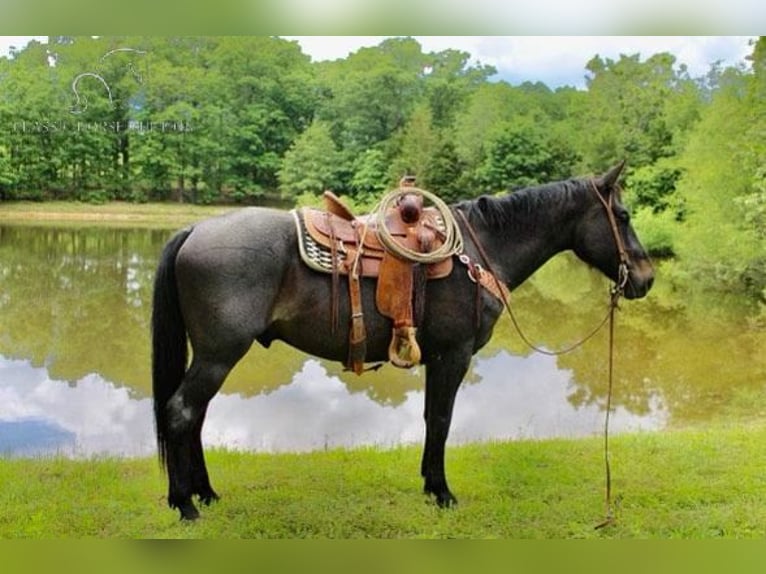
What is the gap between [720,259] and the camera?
47.0 feet

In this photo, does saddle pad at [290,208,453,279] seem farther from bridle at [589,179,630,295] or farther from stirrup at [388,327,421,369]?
bridle at [589,179,630,295]

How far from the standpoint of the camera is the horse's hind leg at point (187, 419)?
128 inches

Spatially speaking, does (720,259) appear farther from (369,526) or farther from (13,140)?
(13,140)

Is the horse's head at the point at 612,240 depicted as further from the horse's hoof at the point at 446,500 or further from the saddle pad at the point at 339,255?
the horse's hoof at the point at 446,500

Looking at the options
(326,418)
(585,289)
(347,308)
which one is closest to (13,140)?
(326,418)

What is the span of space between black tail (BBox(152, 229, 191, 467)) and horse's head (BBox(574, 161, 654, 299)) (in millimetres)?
2342

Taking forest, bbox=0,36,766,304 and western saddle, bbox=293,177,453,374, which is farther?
forest, bbox=0,36,766,304

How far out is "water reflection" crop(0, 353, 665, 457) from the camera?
19.5ft

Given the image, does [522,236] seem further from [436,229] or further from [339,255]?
[339,255]

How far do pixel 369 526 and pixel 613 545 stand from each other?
128 centimetres

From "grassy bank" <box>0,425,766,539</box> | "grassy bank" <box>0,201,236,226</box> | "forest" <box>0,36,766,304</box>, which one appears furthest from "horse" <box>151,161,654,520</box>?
"grassy bank" <box>0,201,236,226</box>

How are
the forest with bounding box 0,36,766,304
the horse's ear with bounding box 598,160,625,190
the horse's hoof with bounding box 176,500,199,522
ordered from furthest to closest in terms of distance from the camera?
1. the forest with bounding box 0,36,766,304
2. the horse's ear with bounding box 598,160,625,190
3. the horse's hoof with bounding box 176,500,199,522

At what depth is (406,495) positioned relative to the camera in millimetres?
3854

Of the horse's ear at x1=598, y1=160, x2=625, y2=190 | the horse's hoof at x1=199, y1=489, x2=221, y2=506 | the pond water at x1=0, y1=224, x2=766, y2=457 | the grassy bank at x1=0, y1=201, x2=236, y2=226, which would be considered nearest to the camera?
the horse's hoof at x1=199, y1=489, x2=221, y2=506
